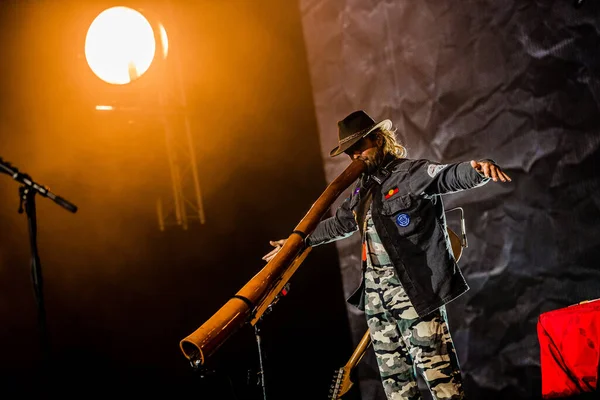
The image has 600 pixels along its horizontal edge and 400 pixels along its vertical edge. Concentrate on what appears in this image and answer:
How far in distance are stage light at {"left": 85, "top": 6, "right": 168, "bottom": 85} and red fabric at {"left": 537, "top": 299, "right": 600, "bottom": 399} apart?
334 cm

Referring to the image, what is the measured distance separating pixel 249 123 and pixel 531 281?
2572 millimetres

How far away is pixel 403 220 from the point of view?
2783 millimetres

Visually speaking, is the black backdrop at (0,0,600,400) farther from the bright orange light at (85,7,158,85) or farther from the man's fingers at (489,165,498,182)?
the man's fingers at (489,165,498,182)

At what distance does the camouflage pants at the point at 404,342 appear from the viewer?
258cm

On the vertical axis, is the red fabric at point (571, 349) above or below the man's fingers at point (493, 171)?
below

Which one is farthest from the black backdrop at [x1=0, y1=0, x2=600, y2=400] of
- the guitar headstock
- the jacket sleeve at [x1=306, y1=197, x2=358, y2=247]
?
the jacket sleeve at [x1=306, y1=197, x2=358, y2=247]

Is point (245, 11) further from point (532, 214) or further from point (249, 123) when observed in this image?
point (532, 214)

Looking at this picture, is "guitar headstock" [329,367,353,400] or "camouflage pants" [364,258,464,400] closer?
"camouflage pants" [364,258,464,400]

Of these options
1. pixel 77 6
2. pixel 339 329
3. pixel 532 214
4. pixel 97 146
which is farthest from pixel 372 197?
pixel 77 6

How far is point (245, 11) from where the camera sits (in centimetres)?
462

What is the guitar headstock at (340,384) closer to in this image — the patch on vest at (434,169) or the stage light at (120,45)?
the patch on vest at (434,169)

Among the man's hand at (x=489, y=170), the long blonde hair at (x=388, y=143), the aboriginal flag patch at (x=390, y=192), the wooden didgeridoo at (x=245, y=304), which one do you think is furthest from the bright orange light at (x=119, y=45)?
the man's hand at (x=489, y=170)

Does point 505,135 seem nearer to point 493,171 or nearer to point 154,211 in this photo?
point 493,171

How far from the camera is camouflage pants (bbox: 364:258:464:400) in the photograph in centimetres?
258
